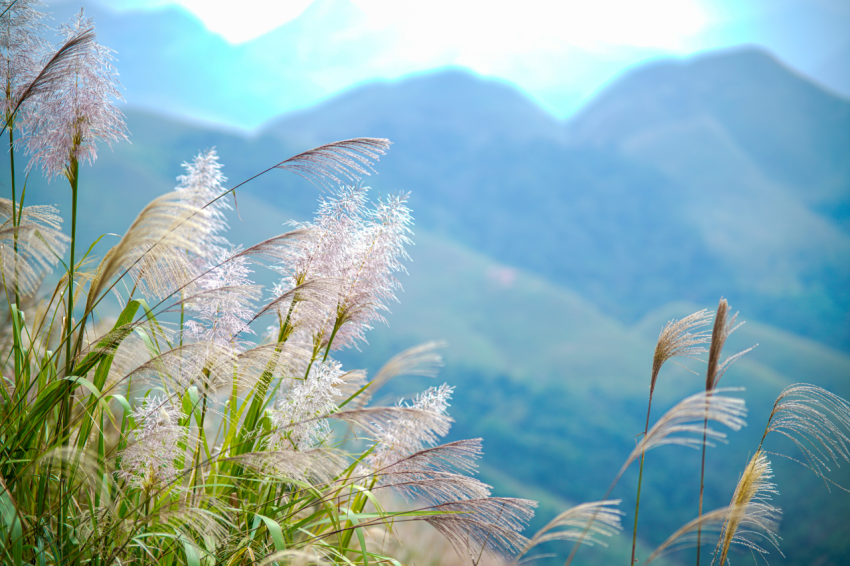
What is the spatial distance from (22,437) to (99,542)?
35cm

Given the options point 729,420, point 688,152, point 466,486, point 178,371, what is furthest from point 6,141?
point 688,152

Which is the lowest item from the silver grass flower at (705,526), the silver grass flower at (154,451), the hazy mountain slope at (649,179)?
the silver grass flower at (154,451)

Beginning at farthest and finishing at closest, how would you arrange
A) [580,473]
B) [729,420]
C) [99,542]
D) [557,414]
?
[557,414] < [580,473] < [99,542] < [729,420]

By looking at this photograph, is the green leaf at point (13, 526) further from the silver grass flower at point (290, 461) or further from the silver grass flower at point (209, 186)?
the silver grass flower at point (209, 186)

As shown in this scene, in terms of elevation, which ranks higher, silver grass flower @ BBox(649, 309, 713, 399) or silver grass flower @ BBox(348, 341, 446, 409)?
silver grass flower @ BBox(649, 309, 713, 399)

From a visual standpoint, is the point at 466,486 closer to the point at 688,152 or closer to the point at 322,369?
the point at 322,369

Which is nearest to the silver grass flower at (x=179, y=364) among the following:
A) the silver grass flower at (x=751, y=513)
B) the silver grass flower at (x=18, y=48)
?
the silver grass flower at (x=18, y=48)

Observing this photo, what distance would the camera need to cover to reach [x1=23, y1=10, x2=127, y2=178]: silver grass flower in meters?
1.09

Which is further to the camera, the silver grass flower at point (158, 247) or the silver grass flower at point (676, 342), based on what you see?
the silver grass flower at point (676, 342)

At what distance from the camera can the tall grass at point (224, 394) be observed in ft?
3.01

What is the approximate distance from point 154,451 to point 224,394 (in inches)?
13.3

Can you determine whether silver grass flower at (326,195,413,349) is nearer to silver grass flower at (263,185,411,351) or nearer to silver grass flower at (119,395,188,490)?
silver grass flower at (263,185,411,351)

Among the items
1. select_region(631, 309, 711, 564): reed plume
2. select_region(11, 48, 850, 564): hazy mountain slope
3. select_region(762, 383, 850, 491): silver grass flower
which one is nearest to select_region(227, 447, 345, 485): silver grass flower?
select_region(631, 309, 711, 564): reed plume

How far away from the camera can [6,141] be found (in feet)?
4.14
